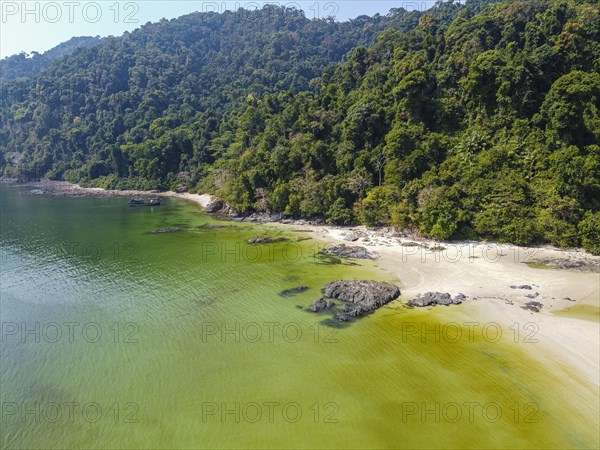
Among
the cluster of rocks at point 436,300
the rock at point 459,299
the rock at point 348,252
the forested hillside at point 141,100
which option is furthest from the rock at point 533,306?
the forested hillside at point 141,100

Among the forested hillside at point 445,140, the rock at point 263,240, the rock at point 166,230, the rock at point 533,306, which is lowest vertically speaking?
the rock at point 166,230

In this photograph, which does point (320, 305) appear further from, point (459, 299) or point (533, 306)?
point (533, 306)

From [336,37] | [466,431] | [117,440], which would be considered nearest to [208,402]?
[117,440]

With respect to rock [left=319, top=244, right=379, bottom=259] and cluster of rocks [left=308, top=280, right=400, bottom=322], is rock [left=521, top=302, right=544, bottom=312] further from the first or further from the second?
rock [left=319, top=244, right=379, bottom=259]

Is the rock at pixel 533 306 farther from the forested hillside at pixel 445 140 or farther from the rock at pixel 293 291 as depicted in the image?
the rock at pixel 293 291

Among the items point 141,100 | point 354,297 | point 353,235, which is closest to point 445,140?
point 353,235
